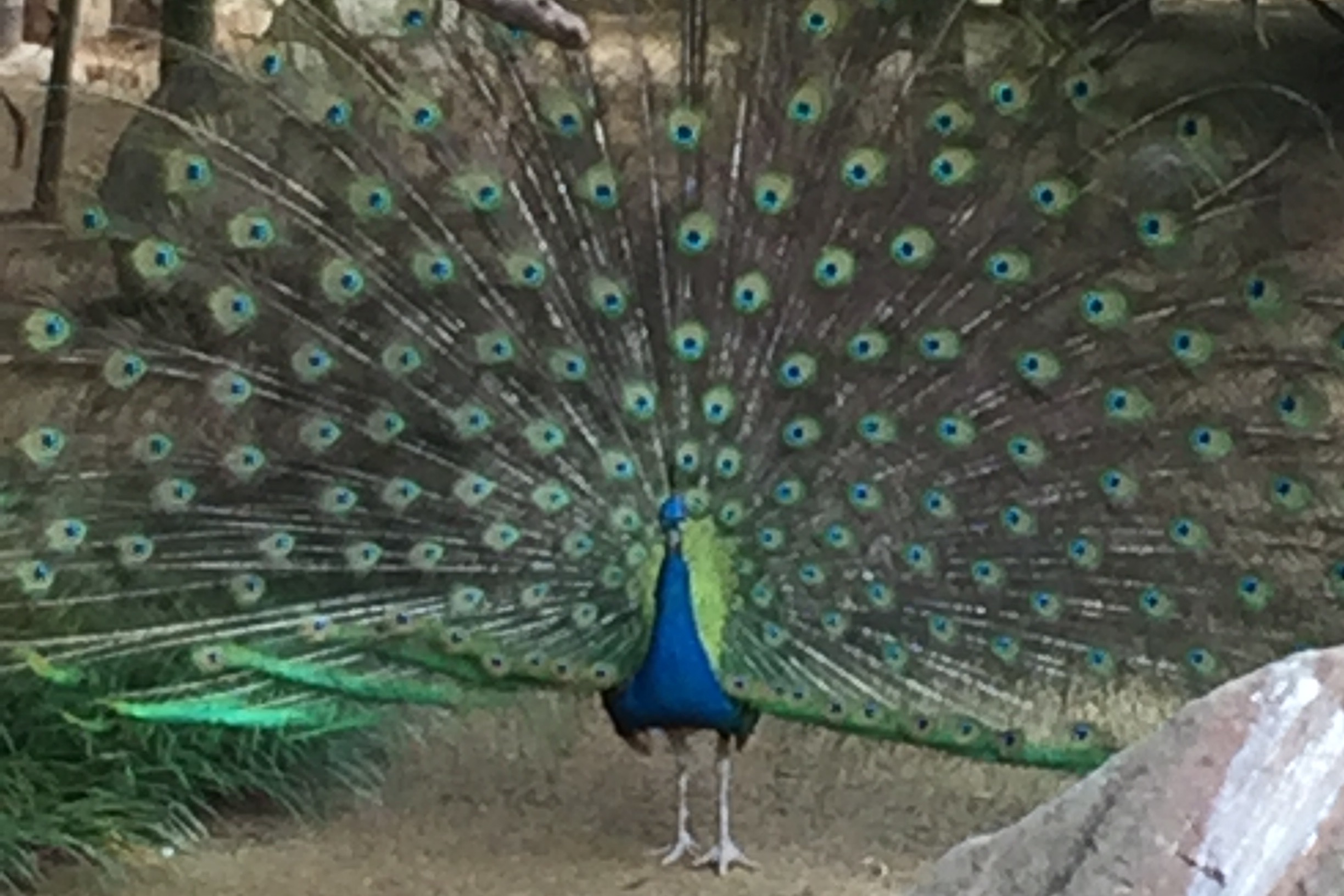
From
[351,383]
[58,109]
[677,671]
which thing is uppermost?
[58,109]

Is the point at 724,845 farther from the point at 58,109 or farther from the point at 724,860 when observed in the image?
the point at 58,109

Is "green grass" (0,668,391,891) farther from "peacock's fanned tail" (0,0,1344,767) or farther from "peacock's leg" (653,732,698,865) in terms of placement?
"peacock's leg" (653,732,698,865)

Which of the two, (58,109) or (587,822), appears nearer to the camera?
(587,822)

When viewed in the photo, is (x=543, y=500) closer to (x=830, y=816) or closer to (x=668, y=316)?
(x=668, y=316)

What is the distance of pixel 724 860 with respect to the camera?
3689 mm

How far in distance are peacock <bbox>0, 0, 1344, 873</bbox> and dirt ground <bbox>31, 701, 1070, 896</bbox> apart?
0.54ft

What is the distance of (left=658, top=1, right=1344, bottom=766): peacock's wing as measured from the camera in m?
3.70

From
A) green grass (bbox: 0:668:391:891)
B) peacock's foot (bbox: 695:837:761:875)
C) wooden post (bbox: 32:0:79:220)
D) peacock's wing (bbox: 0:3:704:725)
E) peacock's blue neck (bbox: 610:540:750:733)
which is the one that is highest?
wooden post (bbox: 32:0:79:220)

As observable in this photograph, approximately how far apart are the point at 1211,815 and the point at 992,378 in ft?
8.17

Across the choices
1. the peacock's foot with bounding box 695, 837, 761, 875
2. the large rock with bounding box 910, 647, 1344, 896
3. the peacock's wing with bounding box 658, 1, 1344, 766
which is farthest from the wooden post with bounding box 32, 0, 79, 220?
the large rock with bounding box 910, 647, 1344, 896

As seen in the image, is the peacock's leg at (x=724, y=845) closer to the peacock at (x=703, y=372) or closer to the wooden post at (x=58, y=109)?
the peacock at (x=703, y=372)

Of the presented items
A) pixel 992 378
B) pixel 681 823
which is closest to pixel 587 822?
pixel 681 823

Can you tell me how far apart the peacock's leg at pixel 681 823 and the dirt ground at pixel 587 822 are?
24 millimetres

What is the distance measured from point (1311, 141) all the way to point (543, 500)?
6.66 feet
